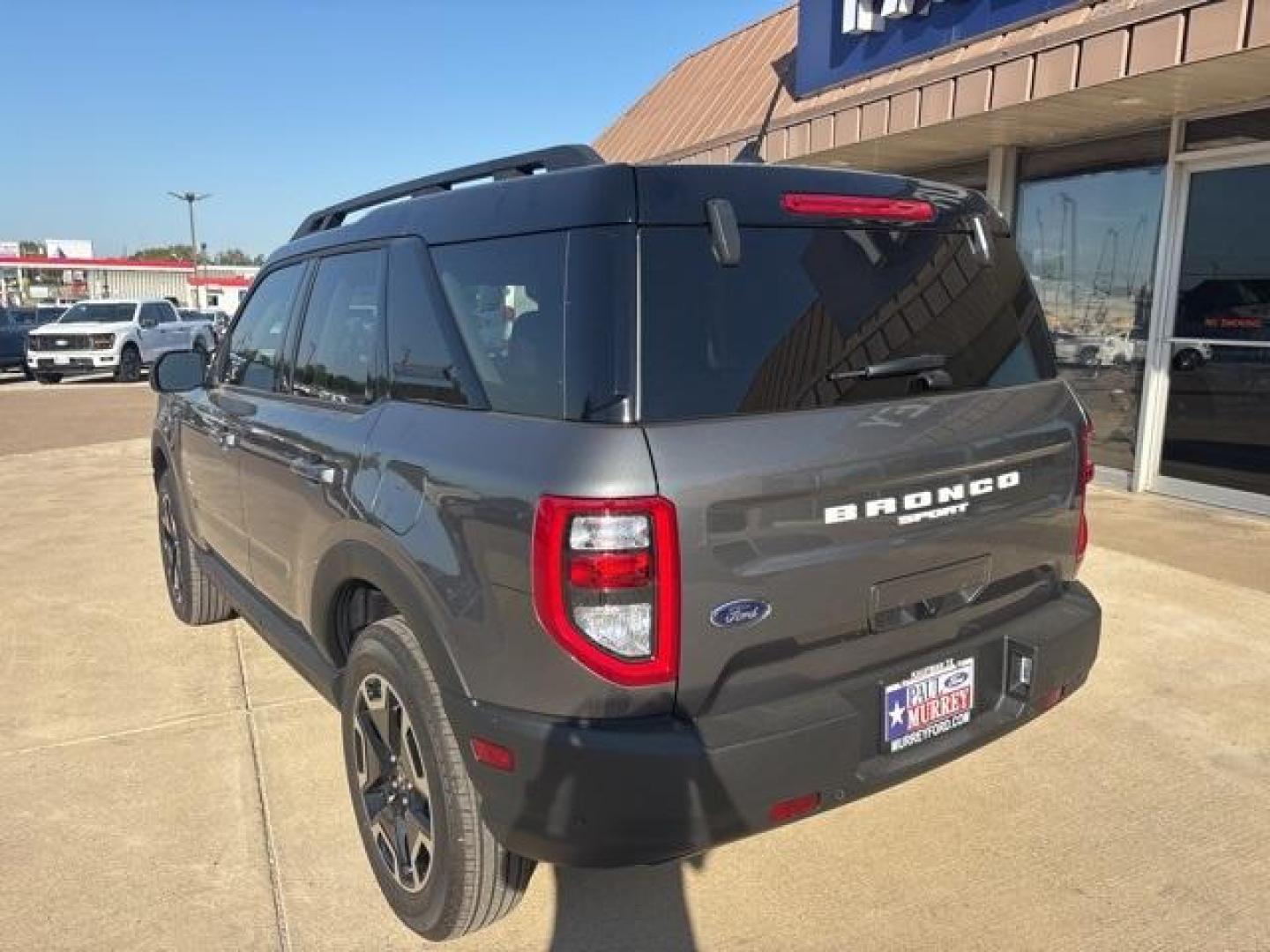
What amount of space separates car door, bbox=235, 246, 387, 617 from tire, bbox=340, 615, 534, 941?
1.49ft

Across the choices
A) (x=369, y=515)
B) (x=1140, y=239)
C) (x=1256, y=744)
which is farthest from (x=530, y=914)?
(x=1140, y=239)

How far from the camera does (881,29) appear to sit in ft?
26.1

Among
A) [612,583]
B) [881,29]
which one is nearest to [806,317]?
[612,583]

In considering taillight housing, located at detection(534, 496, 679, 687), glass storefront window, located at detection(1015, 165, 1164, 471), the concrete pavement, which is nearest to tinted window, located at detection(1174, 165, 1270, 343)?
glass storefront window, located at detection(1015, 165, 1164, 471)

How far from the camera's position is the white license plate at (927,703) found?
2.24 meters

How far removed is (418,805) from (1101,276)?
7604 mm

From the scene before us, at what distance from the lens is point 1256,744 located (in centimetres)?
347

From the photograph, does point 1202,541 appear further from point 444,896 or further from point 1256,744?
point 444,896

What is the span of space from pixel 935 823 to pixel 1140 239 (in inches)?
249

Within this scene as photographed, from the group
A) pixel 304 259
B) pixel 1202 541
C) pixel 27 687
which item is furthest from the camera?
pixel 1202 541

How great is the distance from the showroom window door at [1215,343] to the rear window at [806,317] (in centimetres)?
538

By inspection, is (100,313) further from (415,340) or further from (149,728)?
(415,340)

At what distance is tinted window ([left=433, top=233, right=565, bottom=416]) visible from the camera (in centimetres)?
210

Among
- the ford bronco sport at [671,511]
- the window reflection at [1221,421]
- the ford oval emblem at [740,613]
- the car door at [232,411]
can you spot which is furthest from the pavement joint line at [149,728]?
the window reflection at [1221,421]
